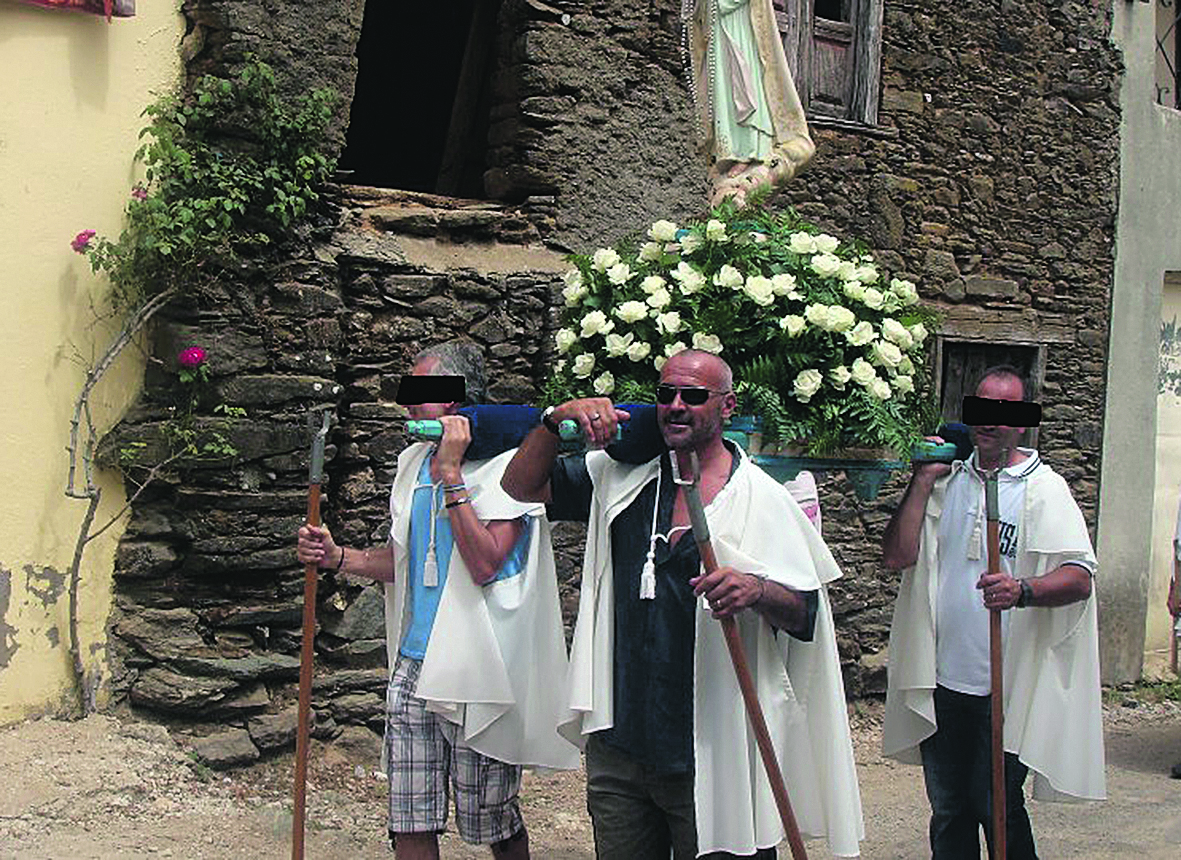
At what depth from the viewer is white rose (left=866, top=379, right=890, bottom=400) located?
16.0 feet

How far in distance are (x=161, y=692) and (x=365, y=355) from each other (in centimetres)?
184

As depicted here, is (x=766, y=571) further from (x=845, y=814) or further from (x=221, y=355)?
(x=221, y=355)

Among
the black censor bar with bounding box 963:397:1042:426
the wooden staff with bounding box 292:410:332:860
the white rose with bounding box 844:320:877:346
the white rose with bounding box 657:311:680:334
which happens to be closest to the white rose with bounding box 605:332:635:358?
the white rose with bounding box 657:311:680:334

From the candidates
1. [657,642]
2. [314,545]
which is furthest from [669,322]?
[314,545]

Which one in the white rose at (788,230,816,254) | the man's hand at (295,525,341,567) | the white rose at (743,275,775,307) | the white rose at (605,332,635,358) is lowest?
the man's hand at (295,525,341,567)

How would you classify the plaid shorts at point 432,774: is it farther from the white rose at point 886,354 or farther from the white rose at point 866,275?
the white rose at point 866,275

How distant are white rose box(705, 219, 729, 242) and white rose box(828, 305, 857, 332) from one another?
1.46 feet

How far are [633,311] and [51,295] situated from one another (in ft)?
9.78

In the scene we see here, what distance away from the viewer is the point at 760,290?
4.84m

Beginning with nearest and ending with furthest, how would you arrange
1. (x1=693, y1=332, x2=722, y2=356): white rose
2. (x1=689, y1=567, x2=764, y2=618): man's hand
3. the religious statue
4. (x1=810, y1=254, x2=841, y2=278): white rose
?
(x1=689, y1=567, x2=764, y2=618): man's hand
(x1=693, y1=332, x2=722, y2=356): white rose
(x1=810, y1=254, x2=841, y2=278): white rose
the religious statue

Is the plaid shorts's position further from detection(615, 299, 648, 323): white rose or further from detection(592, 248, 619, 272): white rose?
detection(592, 248, 619, 272): white rose

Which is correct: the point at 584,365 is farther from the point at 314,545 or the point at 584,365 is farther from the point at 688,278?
the point at 314,545

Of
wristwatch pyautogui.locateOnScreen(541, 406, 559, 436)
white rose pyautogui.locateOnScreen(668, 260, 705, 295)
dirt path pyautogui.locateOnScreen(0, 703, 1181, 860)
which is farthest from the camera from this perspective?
dirt path pyautogui.locateOnScreen(0, 703, 1181, 860)

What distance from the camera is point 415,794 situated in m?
4.75
